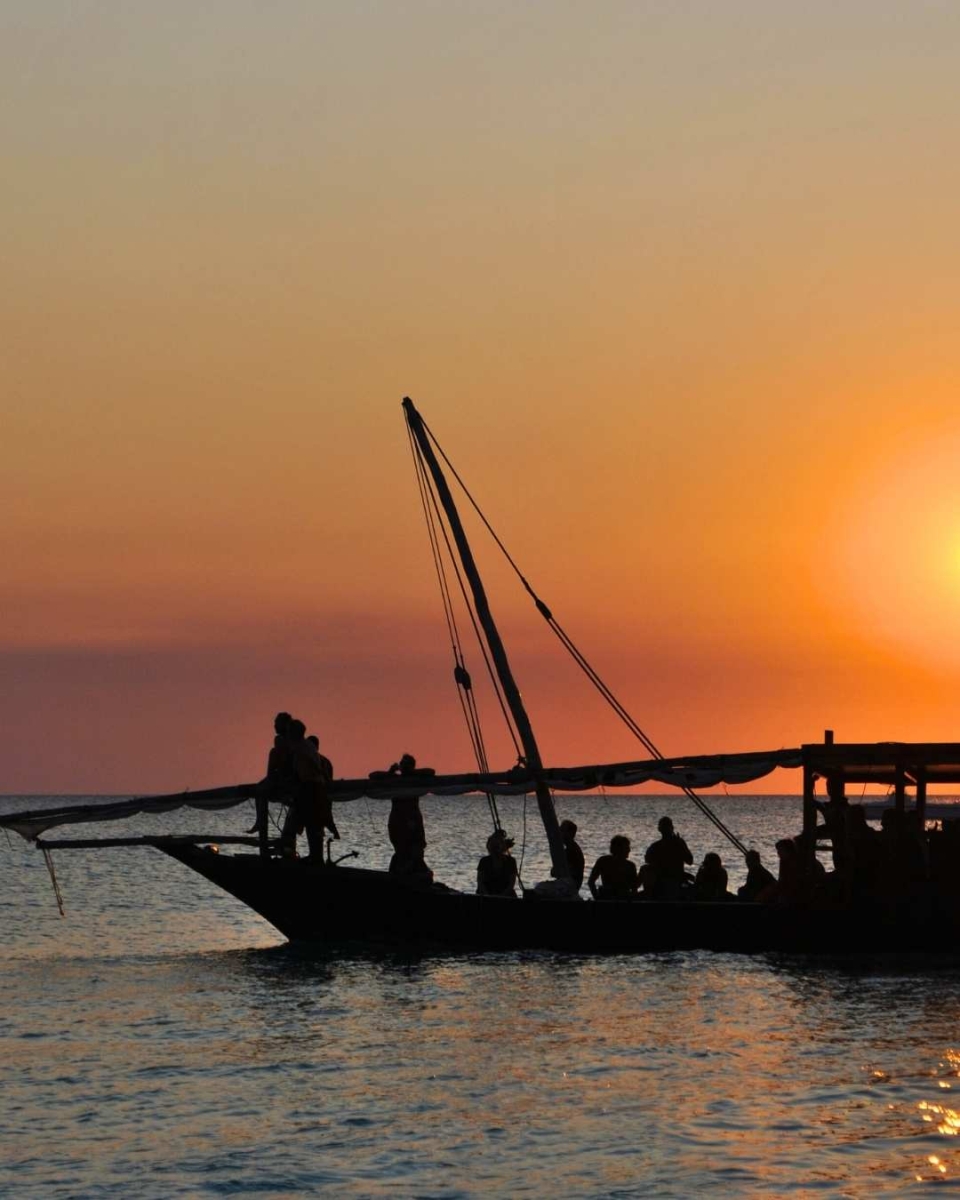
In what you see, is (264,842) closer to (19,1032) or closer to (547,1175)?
(19,1032)

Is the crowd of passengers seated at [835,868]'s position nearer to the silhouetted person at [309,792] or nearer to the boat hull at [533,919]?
the boat hull at [533,919]

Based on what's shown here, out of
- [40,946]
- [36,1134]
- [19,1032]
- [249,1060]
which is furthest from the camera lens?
[40,946]

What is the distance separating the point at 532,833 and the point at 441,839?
1344 cm

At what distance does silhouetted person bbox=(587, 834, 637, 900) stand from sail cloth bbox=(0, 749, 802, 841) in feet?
4.60

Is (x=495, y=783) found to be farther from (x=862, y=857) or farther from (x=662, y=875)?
(x=862, y=857)

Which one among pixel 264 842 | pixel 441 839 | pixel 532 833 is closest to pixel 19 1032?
pixel 264 842

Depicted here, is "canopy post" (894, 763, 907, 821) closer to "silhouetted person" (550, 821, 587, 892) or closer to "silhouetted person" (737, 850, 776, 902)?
"silhouetted person" (737, 850, 776, 902)

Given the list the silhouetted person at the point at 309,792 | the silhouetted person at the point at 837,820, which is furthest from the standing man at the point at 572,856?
the silhouetted person at the point at 837,820

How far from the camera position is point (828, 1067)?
1805cm

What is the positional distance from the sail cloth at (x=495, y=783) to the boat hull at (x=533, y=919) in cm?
99

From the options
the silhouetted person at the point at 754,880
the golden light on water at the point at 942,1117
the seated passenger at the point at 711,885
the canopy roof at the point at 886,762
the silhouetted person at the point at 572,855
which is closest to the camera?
the golden light on water at the point at 942,1117

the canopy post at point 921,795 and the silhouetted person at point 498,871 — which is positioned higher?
the canopy post at point 921,795

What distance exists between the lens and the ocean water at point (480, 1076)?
13.9m

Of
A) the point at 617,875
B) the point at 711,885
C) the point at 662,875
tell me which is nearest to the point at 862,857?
the point at 711,885
